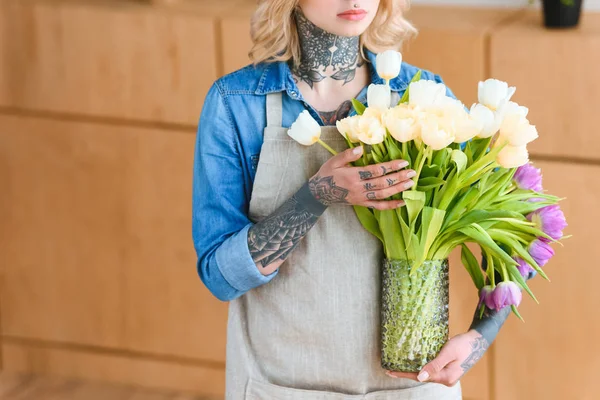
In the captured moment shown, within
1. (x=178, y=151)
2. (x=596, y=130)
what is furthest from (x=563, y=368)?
(x=178, y=151)

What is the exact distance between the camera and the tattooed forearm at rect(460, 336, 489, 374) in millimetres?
1990

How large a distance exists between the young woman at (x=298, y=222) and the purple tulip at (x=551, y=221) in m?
0.24

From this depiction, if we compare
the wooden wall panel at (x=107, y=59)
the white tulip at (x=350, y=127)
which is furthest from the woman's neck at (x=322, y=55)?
the wooden wall panel at (x=107, y=59)

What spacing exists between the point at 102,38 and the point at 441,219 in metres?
2.40

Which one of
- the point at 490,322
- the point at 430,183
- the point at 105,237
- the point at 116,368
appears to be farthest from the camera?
the point at 116,368

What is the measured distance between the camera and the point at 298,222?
195cm

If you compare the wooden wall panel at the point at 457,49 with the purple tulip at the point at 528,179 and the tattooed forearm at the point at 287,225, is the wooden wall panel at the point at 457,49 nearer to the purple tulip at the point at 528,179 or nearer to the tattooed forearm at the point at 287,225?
the purple tulip at the point at 528,179

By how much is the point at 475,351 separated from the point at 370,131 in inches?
21.5

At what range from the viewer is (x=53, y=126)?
409 cm

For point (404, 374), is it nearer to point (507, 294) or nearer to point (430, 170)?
point (507, 294)

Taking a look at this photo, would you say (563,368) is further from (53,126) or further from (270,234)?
(53,126)

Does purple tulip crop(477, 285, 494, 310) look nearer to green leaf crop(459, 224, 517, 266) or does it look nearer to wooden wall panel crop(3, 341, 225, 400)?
green leaf crop(459, 224, 517, 266)

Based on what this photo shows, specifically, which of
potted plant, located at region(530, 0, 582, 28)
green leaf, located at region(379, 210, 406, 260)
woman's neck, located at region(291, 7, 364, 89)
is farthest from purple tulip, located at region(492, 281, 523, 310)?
potted plant, located at region(530, 0, 582, 28)

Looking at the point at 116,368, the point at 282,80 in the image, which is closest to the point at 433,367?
the point at 282,80
